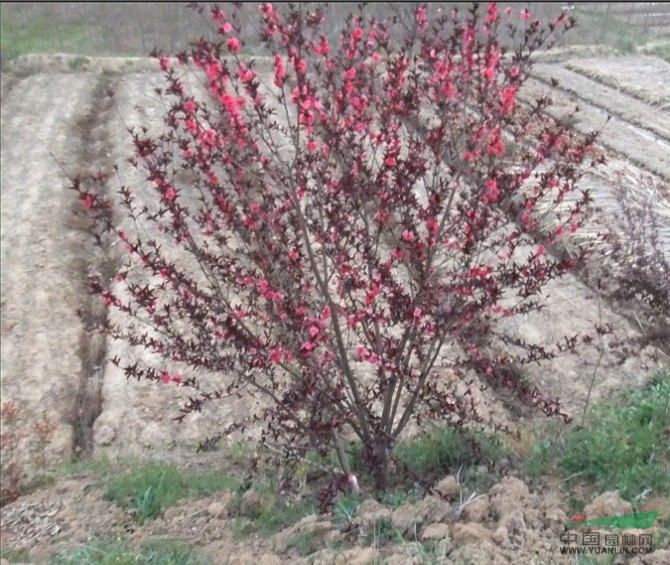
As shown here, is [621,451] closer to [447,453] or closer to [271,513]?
[447,453]

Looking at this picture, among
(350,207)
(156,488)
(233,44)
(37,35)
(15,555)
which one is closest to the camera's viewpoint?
(233,44)

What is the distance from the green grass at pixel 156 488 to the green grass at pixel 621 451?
7.56ft

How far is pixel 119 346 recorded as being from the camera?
816cm

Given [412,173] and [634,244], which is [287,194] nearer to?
[412,173]

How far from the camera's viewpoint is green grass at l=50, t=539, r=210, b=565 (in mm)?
3855

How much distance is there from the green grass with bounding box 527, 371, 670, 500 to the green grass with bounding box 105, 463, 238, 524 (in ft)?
7.56

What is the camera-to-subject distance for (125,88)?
16656 millimetres

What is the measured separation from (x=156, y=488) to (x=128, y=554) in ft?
4.38

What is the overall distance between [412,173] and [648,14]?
3.39 metres

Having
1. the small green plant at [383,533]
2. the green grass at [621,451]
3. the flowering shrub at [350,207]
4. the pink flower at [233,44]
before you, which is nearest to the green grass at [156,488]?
the flowering shrub at [350,207]

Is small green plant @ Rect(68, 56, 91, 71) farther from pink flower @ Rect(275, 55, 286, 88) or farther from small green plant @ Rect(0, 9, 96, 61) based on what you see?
pink flower @ Rect(275, 55, 286, 88)

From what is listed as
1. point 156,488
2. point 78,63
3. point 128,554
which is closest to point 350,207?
point 128,554

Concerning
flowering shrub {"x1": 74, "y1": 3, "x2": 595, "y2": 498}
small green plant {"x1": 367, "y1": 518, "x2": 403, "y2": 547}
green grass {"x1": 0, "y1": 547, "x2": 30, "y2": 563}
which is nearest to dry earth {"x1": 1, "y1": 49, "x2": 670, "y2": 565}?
green grass {"x1": 0, "y1": 547, "x2": 30, "y2": 563}

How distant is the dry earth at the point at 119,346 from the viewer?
492 centimetres
